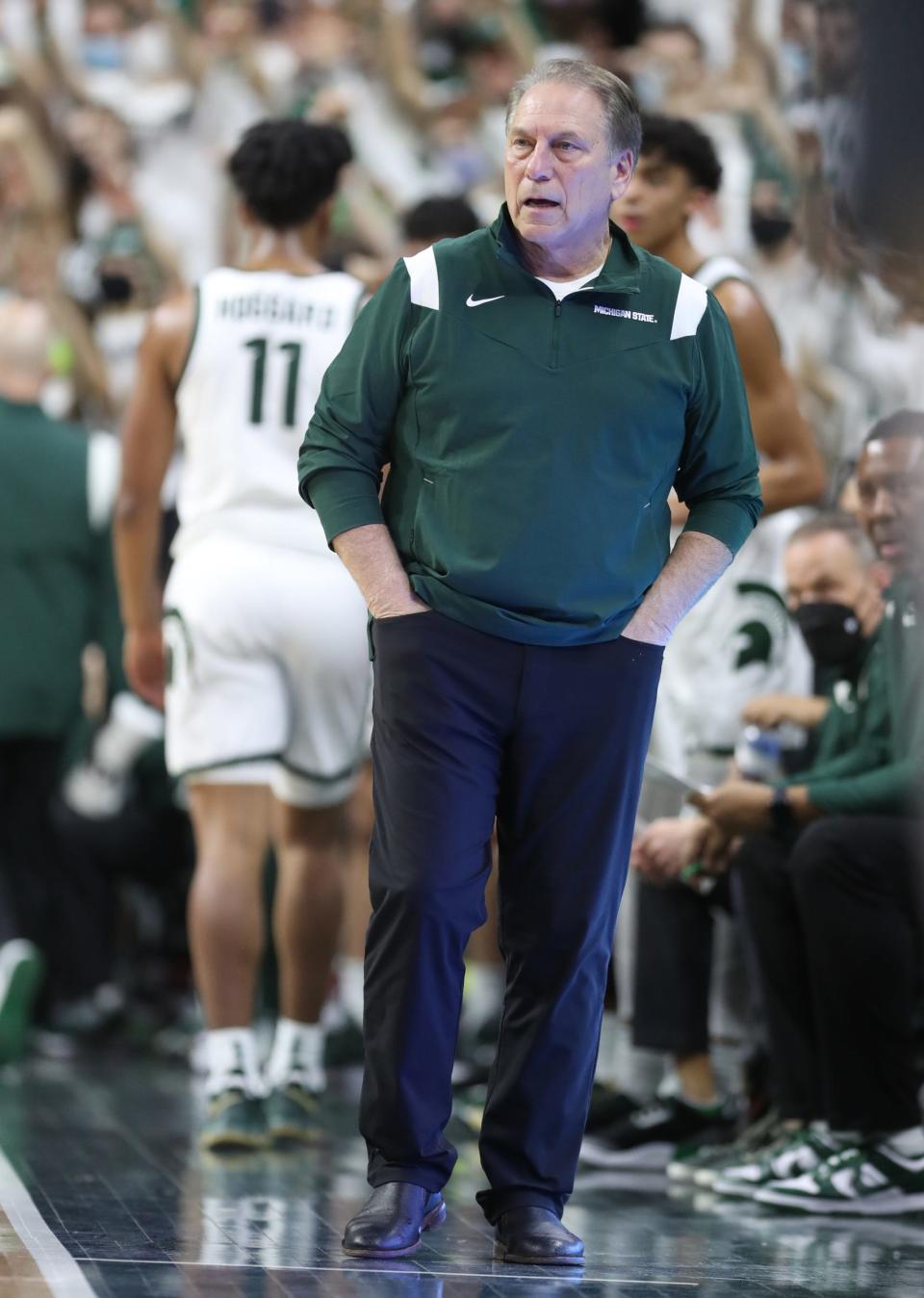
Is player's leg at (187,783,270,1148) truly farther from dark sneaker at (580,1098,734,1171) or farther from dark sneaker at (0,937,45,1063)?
dark sneaker at (0,937,45,1063)

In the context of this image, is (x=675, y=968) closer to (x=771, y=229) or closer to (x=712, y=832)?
(x=712, y=832)

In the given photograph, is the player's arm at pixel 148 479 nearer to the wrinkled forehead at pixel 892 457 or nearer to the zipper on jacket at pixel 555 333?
the wrinkled forehead at pixel 892 457

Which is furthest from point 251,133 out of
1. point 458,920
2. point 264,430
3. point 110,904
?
point 110,904

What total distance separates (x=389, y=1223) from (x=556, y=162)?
63.1 inches

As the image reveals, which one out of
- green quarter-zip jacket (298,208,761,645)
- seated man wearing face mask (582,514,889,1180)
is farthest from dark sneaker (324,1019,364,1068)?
green quarter-zip jacket (298,208,761,645)

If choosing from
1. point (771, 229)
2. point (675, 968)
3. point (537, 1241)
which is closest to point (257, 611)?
point (675, 968)

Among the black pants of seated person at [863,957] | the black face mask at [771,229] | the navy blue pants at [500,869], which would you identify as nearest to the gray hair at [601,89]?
the navy blue pants at [500,869]

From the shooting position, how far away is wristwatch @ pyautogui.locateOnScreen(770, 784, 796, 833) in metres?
4.48

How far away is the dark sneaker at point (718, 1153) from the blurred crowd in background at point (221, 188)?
1.40 m

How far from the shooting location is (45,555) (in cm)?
707

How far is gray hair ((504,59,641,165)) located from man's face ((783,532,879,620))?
1.33m

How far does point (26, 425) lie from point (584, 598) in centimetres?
402

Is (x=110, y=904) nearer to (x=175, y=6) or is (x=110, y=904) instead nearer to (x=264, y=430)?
(x=264, y=430)

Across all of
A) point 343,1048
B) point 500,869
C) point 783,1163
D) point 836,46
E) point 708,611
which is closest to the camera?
point 500,869
